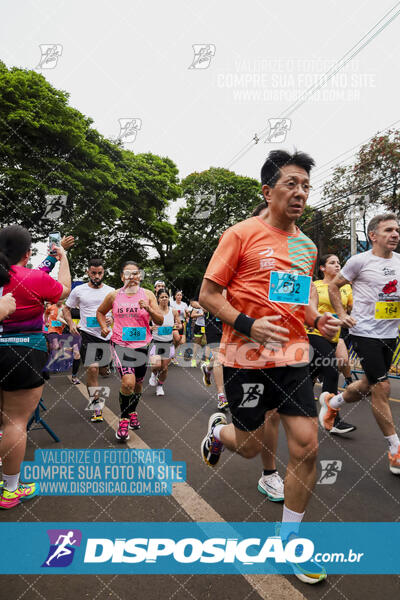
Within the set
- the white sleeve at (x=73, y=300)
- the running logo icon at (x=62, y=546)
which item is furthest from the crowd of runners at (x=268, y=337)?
the white sleeve at (x=73, y=300)

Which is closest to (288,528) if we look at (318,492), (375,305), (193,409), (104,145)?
(318,492)

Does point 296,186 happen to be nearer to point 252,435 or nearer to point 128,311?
point 252,435

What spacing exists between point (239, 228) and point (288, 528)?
1.70 metres

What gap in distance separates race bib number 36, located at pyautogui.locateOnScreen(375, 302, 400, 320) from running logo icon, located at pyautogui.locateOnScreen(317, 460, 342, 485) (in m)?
1.41

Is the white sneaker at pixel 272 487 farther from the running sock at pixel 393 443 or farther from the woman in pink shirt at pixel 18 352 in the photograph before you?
the woman in pink shirt at pixel 18 352

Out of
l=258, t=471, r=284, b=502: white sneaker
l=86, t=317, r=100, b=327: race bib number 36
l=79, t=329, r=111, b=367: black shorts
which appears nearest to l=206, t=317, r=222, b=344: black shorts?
l=79, t=329, r=111, b=367: black shorts

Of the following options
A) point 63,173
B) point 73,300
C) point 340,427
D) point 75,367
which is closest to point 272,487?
point 340,427

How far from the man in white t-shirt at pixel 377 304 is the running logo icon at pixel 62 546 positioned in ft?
8.78

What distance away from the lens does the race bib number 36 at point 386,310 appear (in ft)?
12.1

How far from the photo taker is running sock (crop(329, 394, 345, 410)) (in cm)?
426

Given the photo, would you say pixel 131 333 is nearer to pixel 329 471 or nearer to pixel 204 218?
pixel 329 471

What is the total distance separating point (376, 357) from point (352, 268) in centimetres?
87

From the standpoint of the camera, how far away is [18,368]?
112 inches

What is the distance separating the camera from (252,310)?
2297mm
